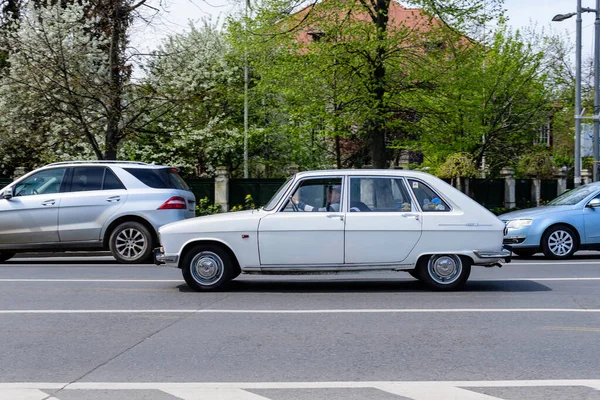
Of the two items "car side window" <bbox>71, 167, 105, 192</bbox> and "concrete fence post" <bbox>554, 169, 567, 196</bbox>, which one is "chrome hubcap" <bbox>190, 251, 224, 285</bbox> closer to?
"car side window" <bbox>71, 167, 105, 192</bbox>

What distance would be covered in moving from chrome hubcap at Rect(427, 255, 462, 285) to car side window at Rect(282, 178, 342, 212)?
1405 millimetres

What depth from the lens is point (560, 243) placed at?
1542cm

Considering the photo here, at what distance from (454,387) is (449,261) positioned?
192 inches

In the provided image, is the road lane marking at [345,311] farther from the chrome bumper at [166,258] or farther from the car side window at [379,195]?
the car side window at [379,195]

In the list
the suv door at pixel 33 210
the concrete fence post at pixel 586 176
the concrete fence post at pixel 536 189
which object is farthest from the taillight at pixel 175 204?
the concrete fence post at pixel 586 176

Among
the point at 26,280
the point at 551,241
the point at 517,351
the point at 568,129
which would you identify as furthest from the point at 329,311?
the point at 568,129

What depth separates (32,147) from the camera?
33844 millimetres

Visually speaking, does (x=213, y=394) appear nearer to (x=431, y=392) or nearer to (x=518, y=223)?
(x=431, y=392)

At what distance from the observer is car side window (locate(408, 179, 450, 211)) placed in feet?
33.9

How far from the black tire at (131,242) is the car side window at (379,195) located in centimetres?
554

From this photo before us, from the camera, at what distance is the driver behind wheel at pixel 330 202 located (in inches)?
403

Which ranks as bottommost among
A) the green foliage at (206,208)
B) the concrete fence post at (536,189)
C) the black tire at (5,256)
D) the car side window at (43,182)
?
the black tire at (5,256)

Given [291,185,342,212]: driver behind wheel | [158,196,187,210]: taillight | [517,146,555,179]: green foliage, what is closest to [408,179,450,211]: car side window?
[291,185,342,212]: driver behind wheel

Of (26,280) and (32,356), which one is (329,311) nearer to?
(32,356)
